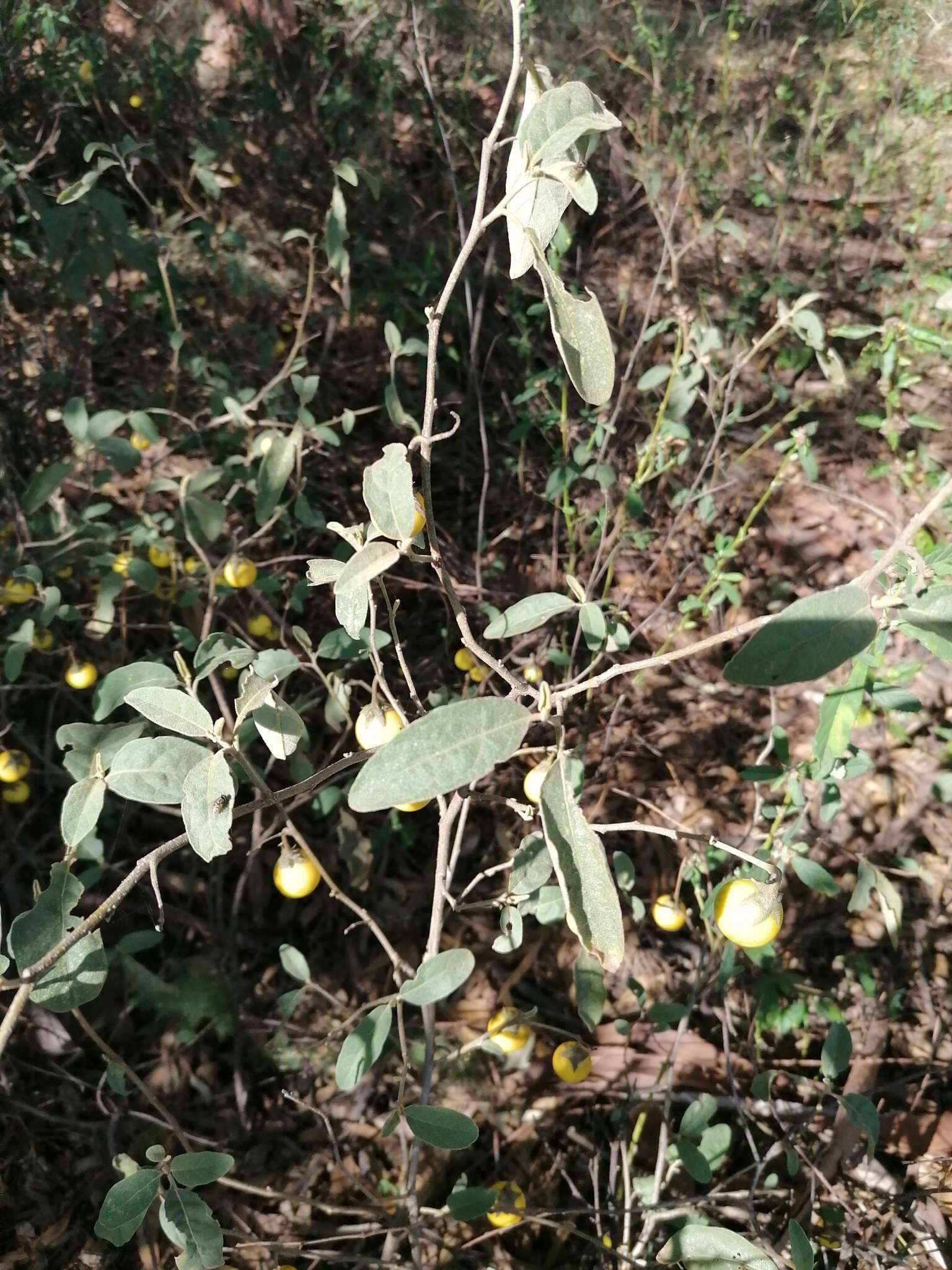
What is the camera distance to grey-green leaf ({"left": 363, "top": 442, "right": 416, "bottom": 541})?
2.25 ft

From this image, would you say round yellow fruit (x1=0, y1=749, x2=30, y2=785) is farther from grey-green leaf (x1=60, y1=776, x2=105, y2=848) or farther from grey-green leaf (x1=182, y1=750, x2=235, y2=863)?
grey-green leaf (x1=182, y1=750, x2=235, y2=863)

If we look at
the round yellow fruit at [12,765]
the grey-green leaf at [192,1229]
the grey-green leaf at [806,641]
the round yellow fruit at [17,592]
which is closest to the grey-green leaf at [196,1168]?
the grey-green leaf at [192,1229]

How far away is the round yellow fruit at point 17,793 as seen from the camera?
1524mm

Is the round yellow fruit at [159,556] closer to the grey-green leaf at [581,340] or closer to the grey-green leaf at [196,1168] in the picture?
the grey-green leaf at [196,1168]

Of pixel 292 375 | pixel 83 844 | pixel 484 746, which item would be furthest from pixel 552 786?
pixel 292 375

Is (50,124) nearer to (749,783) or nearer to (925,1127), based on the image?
(749,783)

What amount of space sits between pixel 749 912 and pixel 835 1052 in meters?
0.39

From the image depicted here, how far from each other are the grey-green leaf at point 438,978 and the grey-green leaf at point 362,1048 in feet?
0.18

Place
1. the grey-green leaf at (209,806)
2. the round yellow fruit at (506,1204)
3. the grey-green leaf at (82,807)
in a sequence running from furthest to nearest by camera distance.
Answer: the round yellow fruit at (506,1204), the grey-green leaf at (82,807), the grey-green leaf at (209,806)

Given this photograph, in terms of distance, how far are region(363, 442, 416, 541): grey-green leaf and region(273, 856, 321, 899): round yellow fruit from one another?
0.53 meters

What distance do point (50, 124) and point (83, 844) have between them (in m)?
2.06

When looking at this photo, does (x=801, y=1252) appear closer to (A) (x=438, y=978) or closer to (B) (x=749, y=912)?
(B) (x=749, y=912)

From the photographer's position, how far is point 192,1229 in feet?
2.80

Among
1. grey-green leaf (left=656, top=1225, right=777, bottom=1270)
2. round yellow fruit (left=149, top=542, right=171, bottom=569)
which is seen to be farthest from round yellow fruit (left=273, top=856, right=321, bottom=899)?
round yellow fruit (left=149, top=542, right=171, bottom=569)
